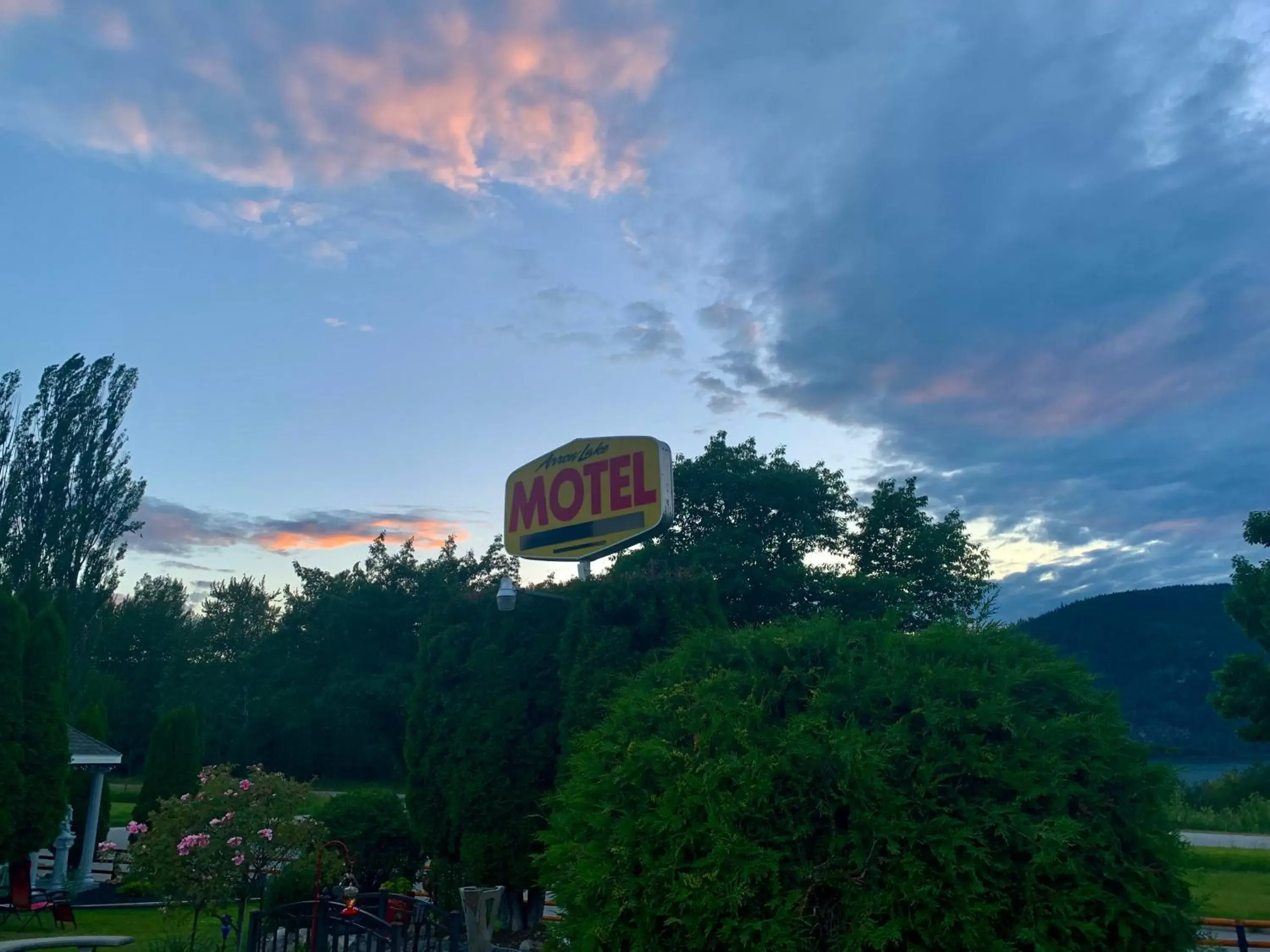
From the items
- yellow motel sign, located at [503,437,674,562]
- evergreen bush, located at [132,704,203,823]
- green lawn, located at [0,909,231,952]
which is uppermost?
yellow motel sign, located at [503,437,674,562]

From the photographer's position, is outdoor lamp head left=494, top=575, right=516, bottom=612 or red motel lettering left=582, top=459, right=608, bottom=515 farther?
red motel lettering left=582, top=459, right=608, bottom=515

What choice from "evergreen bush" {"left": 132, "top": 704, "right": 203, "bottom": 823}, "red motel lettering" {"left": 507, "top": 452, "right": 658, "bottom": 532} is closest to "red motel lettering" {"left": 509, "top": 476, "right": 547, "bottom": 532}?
"red motel lettering" {"left": 507, "top": 452, "right": 658, "bottom": 532}

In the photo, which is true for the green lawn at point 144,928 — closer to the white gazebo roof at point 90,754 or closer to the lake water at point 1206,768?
the white gazebo roof at point 90,754

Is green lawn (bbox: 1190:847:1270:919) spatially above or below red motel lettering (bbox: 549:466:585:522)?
below

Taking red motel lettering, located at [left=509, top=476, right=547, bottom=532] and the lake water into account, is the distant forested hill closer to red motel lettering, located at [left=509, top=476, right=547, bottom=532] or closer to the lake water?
the lake water

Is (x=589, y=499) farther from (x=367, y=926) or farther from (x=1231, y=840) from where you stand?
(x=1231, y=840)

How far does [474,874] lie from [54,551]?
1242 inches

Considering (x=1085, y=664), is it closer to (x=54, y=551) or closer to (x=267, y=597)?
(x=54, y=551)

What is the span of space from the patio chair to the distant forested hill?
7151 centimetres

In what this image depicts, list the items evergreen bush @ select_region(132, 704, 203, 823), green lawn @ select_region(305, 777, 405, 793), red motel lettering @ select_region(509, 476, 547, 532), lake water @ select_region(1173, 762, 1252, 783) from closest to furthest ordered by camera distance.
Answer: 1. red motel lettering @ select_region(509, 476, 547, 532)
2. evergreen bush @ select_region(132, 704, 203, 823)
3. green lawn @ select_region(305, 777, 405, 793)
4. lake water @ select_region(1173, 762, 1252, 783)

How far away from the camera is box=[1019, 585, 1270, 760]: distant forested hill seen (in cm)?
7544

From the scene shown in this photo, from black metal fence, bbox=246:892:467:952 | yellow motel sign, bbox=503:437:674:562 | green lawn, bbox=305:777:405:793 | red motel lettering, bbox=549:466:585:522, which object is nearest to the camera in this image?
black metal fence, bbox=246:892:467:952

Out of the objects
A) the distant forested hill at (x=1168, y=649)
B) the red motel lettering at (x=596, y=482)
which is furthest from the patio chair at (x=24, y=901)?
the distant forested hill at (x=1168, y=649)

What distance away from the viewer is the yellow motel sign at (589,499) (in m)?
15.7
